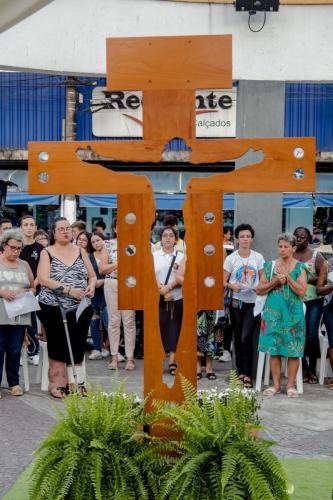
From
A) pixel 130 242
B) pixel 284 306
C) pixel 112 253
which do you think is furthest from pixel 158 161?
pixel 112 253

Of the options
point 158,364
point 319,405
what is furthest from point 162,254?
point 158,364

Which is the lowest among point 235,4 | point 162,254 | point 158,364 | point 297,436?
point 297,436

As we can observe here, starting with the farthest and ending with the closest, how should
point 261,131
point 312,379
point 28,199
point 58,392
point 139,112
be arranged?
point 139,112 → point 28,199 → point 261,131 → point 312,379 → point 58,392

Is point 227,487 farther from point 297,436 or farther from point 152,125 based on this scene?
point 297,436

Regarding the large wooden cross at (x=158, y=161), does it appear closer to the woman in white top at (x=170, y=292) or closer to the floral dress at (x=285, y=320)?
the floral dress at (x=285, y=320)

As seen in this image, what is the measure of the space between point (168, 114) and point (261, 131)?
5412 millimetres

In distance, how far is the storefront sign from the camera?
21.8m

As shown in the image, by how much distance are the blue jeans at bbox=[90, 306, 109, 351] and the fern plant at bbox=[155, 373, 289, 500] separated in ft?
21.3

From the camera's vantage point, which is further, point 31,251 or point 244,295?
point 31,251

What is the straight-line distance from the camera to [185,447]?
4.53 metres

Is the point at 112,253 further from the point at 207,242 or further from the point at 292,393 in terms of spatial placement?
the point at 207,242

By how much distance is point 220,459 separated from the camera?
14.7 ft

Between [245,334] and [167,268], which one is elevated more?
[167,268]

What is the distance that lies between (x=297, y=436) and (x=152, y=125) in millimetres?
3569
